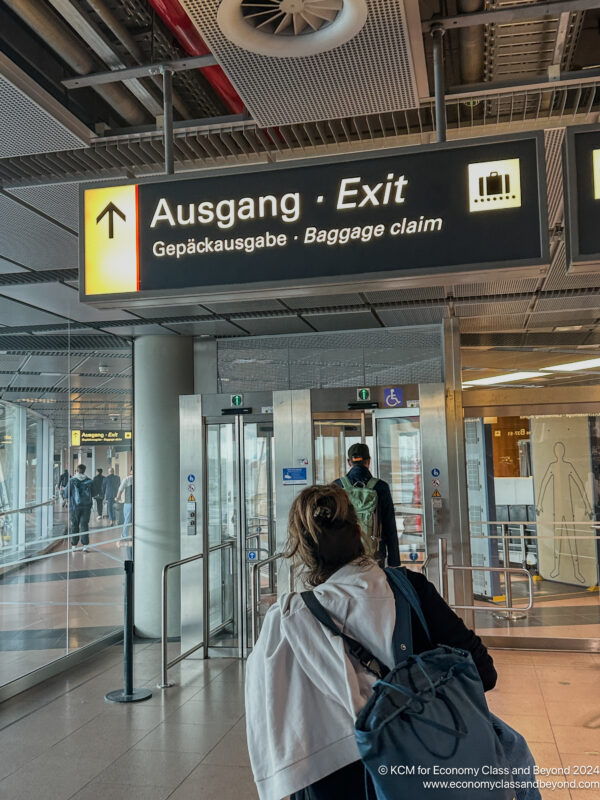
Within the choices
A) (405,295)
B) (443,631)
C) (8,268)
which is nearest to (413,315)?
(405,295)

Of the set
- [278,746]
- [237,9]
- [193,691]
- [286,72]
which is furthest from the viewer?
[193,691]

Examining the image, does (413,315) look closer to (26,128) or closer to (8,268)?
(8,268)

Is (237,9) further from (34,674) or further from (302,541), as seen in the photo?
(34,674)

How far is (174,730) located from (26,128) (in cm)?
365

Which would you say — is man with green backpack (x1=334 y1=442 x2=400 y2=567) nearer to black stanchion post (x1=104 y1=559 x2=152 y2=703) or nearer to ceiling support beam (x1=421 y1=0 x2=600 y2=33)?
black stanchion post (x1=104 y1=559 x2=152 y2=703)

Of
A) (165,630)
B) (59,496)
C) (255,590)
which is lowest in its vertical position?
(165,630)

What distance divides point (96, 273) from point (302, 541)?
130 cm

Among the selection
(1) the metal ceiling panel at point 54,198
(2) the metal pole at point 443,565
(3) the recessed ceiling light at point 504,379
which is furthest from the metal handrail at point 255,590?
(1) the metal ceiling panel at point 54,198

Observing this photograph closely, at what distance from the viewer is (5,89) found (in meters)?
2.69

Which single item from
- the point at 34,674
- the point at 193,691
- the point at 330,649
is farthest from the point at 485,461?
the point at 330,649

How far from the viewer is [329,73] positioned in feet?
8.52

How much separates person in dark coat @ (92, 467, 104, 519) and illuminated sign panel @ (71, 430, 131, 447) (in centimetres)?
31

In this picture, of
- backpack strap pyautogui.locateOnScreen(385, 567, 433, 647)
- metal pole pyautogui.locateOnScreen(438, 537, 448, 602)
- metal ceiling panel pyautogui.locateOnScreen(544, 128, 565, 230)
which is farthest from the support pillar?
backpack strap pyautogui.locateOnScreen(385, 567, 433, 647)

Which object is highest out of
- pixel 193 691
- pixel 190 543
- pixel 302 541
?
pixel 302 541
